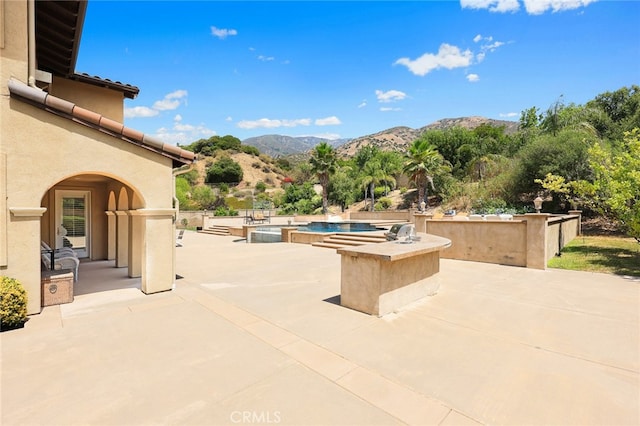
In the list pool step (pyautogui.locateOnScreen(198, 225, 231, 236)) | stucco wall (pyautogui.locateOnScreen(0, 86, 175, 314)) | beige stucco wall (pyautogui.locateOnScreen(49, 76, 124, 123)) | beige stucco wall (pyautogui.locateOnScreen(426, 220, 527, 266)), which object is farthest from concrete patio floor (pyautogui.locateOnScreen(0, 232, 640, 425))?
pool step (pyautogui.locateOnScreen(198, 225, 231, 236))

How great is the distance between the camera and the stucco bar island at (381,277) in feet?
18.7

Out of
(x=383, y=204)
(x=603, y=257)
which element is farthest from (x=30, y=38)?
(x=383, y=204)

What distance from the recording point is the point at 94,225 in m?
12.0

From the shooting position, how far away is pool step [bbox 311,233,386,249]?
50.3 ft

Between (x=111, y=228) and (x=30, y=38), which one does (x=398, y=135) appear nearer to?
(x=111, y=228)

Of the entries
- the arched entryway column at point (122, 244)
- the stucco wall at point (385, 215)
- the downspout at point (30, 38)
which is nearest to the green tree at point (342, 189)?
the stucco wall at point (385, 215)

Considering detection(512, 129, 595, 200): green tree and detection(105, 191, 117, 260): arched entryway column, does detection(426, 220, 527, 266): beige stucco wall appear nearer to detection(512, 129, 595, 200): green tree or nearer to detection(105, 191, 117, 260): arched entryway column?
detection(105, 191, 117, 260): arched entryway column

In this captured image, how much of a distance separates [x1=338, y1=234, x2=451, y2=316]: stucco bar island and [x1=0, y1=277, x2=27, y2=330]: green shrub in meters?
5.79

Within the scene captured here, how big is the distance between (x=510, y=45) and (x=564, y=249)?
1325 cm

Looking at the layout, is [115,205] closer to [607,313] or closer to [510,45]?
[607,313]

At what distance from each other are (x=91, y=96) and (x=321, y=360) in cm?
1214

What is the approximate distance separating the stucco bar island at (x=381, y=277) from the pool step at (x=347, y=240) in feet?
28.1

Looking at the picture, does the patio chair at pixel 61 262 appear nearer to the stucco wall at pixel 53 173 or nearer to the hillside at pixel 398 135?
the stucco wall at pixel 53 173

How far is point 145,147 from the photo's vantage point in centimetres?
707
